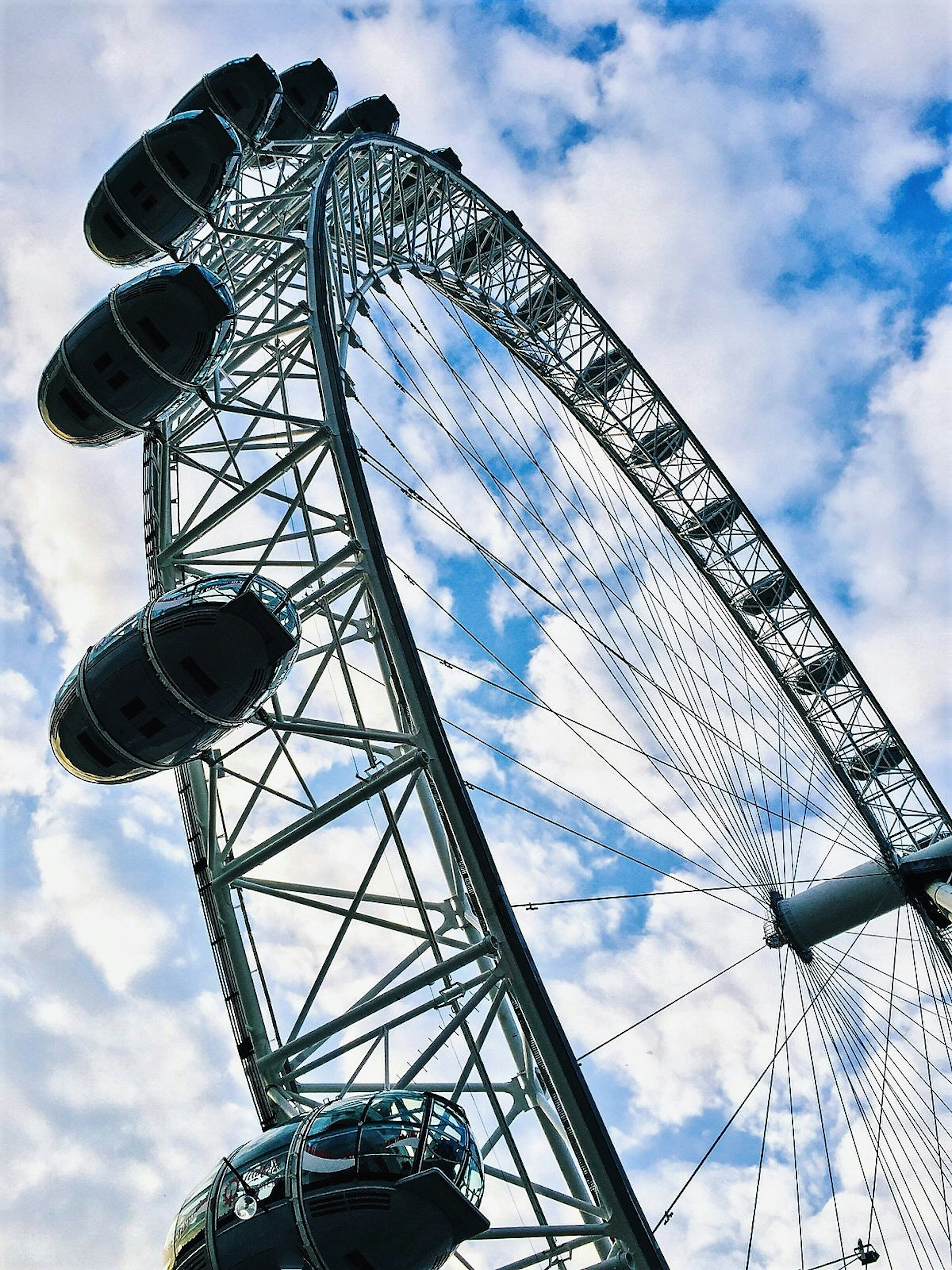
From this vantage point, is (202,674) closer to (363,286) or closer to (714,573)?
(363,286)

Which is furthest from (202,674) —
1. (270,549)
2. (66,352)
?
(66,352)

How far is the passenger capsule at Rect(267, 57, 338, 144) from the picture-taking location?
18.6 m

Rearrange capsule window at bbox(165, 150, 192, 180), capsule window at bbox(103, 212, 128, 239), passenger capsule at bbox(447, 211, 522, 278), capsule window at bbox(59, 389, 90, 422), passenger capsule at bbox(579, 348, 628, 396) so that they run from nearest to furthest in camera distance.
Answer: capsule window at bbox(59, 389, 90, 422) → capsule window at bbox(165, 150, 192, 180) → capsule window at bbox(103, 212, 128, 239) → passenger capsule at bbox(447, 211, 522, 278) → passenger capsule at bbox(579, 348, 628, 396)

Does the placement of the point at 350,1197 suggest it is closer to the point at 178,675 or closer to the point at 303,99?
the point at 178,675

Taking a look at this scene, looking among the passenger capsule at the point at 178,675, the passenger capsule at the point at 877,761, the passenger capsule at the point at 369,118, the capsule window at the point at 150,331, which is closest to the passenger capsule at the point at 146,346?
the capsule window at the point at 150,331

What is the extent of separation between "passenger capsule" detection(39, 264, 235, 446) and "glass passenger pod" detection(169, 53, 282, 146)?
6.38m

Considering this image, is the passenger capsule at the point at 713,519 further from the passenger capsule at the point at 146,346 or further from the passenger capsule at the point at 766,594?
the passenger capsule at the point at 146,346

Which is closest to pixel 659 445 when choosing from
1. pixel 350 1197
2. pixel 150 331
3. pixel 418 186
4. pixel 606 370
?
pixel 606 370

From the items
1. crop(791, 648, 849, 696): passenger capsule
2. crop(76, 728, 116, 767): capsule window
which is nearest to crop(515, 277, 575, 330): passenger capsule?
crop(791, 648, 849, 696): passenger capsule

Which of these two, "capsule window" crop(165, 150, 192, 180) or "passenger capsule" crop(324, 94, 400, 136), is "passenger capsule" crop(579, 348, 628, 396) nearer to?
"passenger capsule" crop(324, 94, 400, 136)

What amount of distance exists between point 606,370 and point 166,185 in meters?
16.1

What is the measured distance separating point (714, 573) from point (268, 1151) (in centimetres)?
2381

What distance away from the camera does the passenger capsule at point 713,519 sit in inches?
1099

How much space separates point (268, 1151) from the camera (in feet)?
21.6
